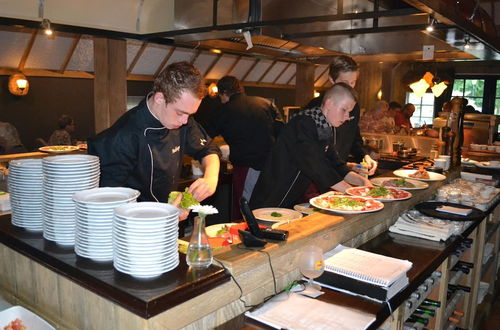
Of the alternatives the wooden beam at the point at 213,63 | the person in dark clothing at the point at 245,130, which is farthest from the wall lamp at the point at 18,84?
the person in dark clothing at the point at 245,130

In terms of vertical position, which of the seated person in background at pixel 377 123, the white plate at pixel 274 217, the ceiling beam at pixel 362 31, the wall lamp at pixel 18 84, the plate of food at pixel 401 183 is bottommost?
the white plate at pixel 274 217

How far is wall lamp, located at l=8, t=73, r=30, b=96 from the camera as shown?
795cm

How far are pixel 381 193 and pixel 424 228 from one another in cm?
36

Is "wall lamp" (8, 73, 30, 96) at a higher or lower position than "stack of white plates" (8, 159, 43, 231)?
higher

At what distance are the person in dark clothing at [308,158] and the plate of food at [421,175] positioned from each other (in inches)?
23.1

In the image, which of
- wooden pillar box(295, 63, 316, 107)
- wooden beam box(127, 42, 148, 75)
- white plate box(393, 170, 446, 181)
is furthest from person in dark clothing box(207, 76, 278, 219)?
wooden beam box(127, 42, 148, 75)

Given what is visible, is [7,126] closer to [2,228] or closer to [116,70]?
[116,70]

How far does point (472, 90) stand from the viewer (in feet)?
46.9

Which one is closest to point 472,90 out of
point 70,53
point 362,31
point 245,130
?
point 245,130

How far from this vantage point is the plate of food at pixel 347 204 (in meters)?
2.64

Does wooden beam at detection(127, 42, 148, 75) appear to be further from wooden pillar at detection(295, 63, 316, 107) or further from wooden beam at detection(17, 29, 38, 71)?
wooden pillar at detection(295, 63, 316, 107)

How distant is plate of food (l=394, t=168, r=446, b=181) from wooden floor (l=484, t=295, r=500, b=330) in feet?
4.48

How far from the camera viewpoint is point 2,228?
7.07ft

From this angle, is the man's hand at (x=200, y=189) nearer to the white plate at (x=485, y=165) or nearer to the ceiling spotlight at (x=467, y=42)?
the ceiling spotlight at (x=467, y=42)
